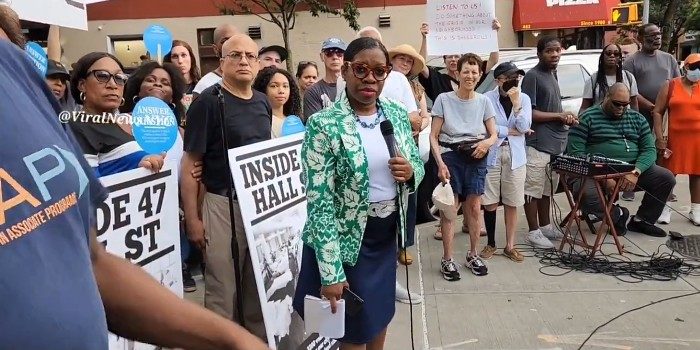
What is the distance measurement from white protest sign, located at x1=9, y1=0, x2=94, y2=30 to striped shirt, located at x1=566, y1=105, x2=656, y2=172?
459 cm

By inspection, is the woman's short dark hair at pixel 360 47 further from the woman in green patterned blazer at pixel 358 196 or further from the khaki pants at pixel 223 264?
the khaki pants at pixel 223 264

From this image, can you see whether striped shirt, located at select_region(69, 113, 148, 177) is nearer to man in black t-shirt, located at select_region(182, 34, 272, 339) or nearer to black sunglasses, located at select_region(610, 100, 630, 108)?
man in black t-shirt, located at select_region(182, 34, 272, 339)

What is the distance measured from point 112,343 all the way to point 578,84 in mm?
7657

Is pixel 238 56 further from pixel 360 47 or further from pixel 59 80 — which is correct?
pixel 59 80

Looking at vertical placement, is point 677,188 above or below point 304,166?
below

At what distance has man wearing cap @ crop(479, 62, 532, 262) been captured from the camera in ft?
17.2

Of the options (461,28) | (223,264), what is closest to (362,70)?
(223,264)

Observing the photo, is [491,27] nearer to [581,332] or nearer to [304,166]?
[581,332]

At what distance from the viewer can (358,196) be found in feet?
8.35

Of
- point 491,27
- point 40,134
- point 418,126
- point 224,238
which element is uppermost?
point 491,27

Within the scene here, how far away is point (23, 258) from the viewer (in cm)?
81

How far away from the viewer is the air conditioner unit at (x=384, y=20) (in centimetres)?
1948

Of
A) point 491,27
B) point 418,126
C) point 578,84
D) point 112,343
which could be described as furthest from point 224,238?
point 578,84

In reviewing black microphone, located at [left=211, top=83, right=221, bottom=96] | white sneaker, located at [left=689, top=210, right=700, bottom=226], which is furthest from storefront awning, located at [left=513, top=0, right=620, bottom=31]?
black microphone, located at [left=211, top=83, right=221, bottom=96]
